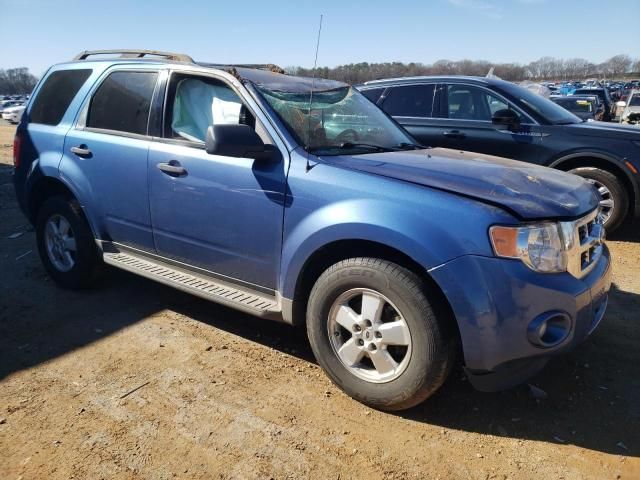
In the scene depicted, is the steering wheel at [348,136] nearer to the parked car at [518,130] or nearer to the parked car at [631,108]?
the parked car at [518,130]

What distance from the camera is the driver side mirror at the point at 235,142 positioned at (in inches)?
117

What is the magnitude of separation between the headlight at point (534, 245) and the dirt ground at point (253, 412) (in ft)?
3.04

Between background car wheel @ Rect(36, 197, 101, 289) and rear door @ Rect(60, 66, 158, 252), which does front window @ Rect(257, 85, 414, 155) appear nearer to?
rear door @ Rect(60, 66, 158, 252)

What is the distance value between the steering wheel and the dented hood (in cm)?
27

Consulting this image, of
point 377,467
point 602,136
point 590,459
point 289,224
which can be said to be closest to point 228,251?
point 289,224

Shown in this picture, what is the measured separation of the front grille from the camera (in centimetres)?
261

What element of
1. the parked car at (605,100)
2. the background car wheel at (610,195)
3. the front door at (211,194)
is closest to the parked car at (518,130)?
the background car wheel at (610,195)

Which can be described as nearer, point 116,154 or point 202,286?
point 202,286

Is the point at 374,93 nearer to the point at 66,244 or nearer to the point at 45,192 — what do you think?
the point at 45,192

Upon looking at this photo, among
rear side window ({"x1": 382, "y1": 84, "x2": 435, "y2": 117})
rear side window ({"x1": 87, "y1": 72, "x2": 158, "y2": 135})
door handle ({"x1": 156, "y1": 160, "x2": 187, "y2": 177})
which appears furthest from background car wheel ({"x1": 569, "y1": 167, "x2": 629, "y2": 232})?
rear side window ({"x1": 87, "y1": 72, "x2": 158, "y2": 135})

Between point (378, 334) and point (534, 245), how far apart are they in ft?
2.99

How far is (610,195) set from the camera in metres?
6.15

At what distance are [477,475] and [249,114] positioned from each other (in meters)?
2.45

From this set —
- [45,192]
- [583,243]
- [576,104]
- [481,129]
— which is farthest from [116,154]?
[576,104]
